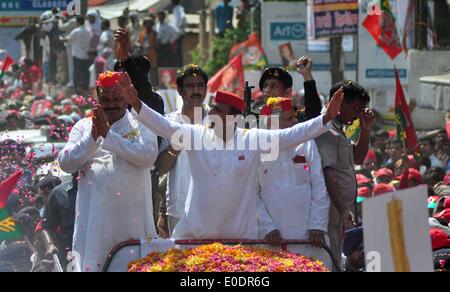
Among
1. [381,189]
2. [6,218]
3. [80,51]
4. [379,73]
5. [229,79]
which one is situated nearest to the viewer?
[6,218]

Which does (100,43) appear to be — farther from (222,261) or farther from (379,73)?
(222,261)

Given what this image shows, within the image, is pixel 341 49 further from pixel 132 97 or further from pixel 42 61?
pixel 132 97

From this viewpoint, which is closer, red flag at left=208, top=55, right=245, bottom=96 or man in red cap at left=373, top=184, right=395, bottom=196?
man in red cap at left=373, top=184, right=395, bottom=196

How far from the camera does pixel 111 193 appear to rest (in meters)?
8.66

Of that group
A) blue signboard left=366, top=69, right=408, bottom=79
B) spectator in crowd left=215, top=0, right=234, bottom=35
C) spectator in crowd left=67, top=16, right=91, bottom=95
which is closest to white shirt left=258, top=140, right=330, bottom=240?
blue signboard left=366, top=69, right=408, bottom=79

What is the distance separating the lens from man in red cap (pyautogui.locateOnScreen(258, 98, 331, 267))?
29.5 feet

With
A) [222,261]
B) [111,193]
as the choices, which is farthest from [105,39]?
[222,261]

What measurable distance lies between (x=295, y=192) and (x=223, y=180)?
612 millimetres

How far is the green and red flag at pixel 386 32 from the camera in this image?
18.9 m

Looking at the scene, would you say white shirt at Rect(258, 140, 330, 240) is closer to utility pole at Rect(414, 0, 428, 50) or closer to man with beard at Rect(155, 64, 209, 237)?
man with beard at Rect(155, 64, 209, 237)

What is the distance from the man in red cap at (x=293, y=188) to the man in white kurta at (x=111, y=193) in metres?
0.77

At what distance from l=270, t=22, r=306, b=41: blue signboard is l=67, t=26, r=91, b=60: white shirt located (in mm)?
3857

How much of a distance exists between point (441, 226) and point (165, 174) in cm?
190
